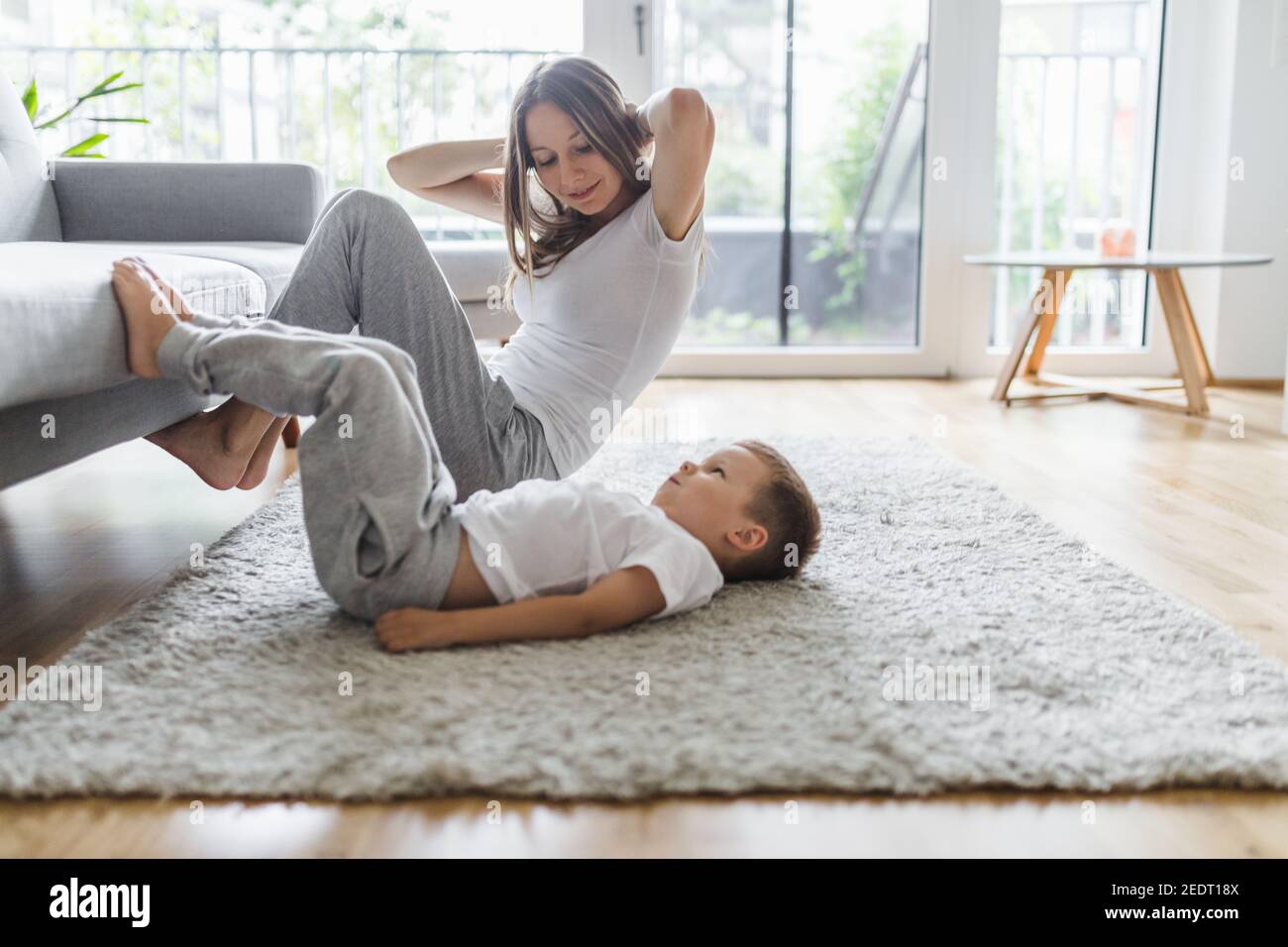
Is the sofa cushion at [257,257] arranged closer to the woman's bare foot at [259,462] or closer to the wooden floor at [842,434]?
the woman's bare foot at [259,462]

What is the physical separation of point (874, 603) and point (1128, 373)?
2958mm

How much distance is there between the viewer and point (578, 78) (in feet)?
5.15

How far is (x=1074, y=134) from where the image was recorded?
445 centimetres

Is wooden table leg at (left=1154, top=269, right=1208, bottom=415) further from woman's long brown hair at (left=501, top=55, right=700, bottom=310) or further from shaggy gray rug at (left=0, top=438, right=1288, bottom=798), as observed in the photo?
woman's long brown hair at (left=501, top=55, right=700, bottom=310)

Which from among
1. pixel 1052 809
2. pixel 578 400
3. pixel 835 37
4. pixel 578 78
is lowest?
pixel 1052 809

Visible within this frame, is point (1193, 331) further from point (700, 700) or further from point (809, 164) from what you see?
point (700, 700)

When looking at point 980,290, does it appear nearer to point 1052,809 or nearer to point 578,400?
point 578,400

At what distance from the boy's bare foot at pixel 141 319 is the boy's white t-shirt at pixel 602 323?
1.59ft

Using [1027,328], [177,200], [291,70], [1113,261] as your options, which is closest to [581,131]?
[177,200]

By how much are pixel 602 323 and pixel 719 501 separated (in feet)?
1.23

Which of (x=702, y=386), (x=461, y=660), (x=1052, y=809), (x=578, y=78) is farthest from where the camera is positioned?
(x=702, y=386)

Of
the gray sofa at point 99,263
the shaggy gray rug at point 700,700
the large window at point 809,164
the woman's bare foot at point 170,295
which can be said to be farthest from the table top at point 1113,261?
the woman's bare foot at point 170,295

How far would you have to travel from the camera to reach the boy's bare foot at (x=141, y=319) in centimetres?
134

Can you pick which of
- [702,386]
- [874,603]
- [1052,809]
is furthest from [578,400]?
[702,386]
